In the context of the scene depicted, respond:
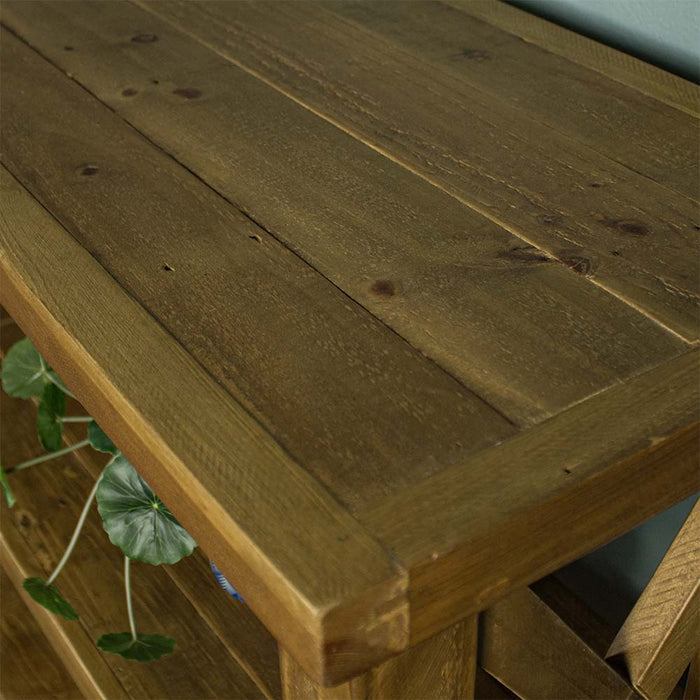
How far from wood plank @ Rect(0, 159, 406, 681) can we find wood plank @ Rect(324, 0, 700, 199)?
0.41 metres

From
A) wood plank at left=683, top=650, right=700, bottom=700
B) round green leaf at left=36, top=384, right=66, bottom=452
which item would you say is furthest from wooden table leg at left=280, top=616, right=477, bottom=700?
round green leaf at left=36, top=384, right=66, bottom=452

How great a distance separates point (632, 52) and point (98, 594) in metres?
0.80

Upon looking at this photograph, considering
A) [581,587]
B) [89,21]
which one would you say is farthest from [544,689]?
[89,21]

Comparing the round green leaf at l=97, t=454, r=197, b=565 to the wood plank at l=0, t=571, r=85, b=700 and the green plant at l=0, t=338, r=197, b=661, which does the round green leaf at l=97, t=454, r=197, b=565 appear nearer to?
the green plant at l=0, t=338, r=197, b=661

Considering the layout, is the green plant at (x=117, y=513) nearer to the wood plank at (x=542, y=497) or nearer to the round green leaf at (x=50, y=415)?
the round green leaf at (x=50, y=415)

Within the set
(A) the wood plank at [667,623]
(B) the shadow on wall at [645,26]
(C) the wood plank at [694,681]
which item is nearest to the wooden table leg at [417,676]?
(A) the wood plank at [667,623]

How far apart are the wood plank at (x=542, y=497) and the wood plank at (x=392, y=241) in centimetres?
2

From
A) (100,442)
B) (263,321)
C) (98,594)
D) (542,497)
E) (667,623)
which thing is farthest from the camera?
(98,594)

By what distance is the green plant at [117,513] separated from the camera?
0.83 metres

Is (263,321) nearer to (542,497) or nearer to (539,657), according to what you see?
(542,497)

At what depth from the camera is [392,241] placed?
685 mm

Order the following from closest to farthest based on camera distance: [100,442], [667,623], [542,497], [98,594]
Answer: [542,497] → [667,623] → [100,442] → [98,594]

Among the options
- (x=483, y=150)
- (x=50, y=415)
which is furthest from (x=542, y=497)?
(x=50, y=415)

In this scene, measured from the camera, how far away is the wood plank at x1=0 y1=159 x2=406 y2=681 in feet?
1.47
